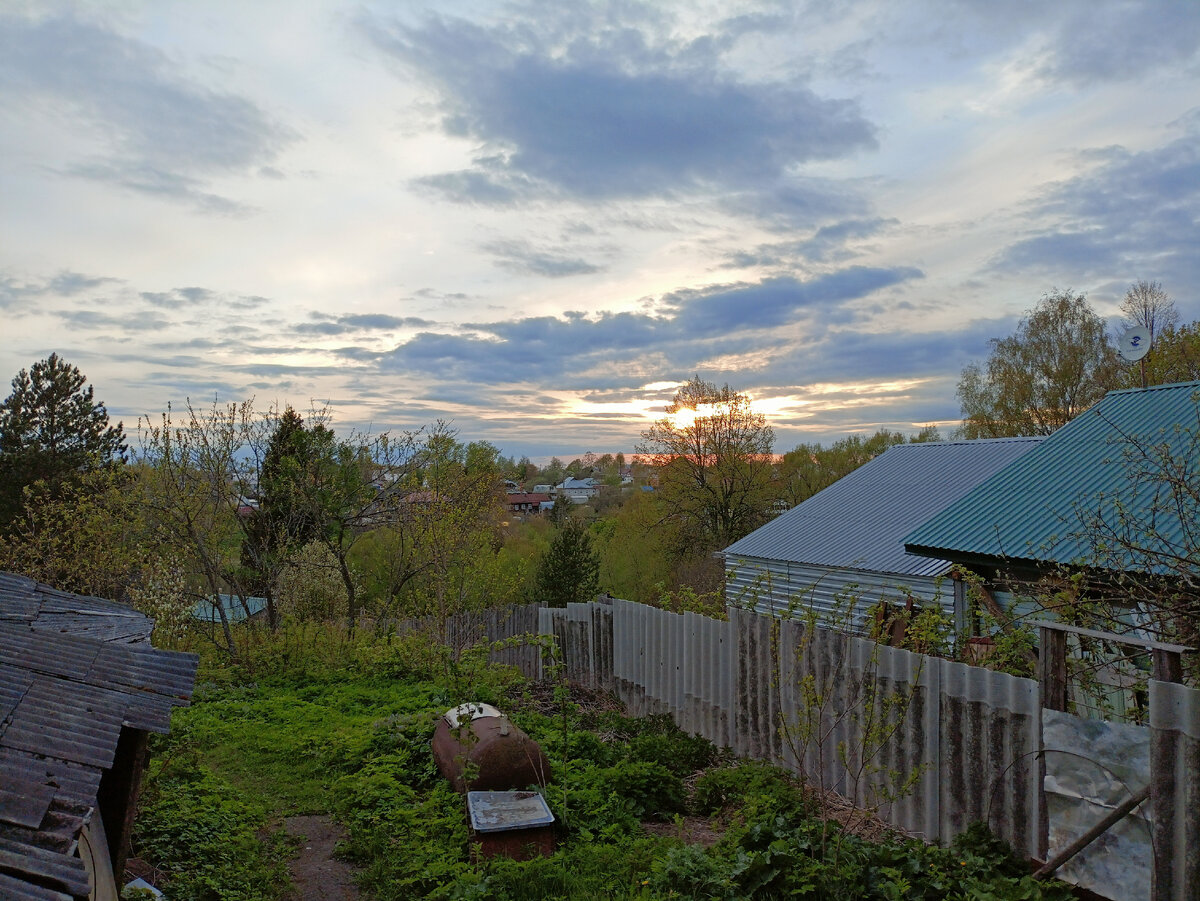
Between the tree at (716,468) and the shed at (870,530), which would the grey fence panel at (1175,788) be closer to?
the shed at (870,530)

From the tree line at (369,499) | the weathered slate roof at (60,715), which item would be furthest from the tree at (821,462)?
the weathered slate roof at (60,715)

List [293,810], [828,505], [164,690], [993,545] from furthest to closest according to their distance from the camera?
[828,505] < [993,545] < [293,810] < [164,690]

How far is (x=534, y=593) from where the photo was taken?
23359 millimetres

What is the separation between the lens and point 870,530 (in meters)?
18.7

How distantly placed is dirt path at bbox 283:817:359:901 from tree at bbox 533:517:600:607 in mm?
15058

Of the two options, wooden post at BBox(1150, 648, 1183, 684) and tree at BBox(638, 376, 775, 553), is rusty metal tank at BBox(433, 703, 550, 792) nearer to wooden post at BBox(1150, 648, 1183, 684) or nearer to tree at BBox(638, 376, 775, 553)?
wooden post at BBox(1150, 648, 1183, 684)

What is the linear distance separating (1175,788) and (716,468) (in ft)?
100

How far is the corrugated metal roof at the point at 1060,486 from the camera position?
8.72 metres

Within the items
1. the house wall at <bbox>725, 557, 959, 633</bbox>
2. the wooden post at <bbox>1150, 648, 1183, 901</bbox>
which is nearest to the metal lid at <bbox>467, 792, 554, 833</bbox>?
the wooden post at <bbox>1150, 648, 1183, 901</bbox>

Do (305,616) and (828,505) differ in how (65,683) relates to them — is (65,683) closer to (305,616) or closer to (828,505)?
(305,616)

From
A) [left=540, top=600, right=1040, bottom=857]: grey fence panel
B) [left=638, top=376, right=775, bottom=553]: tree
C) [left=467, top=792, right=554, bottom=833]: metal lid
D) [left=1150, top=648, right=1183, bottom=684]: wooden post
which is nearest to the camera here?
[left=1150, top=648, right=1183, bottom=684]: wooden post

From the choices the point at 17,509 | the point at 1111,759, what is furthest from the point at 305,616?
the point at 1111,759

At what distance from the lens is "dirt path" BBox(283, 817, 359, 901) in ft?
17.7

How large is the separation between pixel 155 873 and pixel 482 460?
39.9 ft
